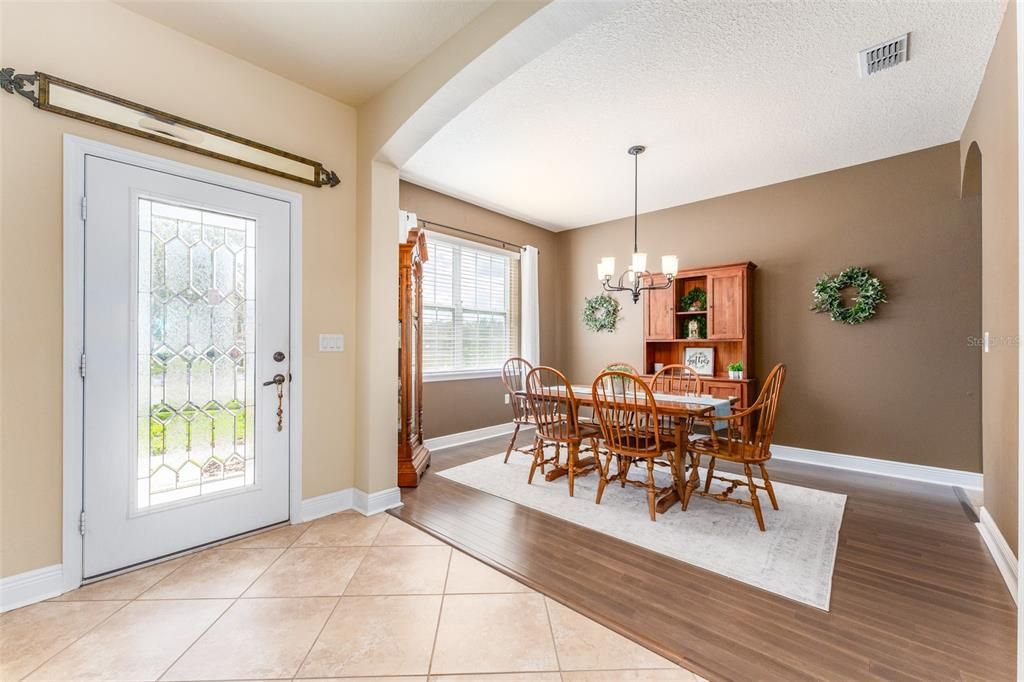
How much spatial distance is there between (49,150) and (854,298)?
5.81 m

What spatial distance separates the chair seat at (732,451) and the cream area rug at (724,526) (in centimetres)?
43

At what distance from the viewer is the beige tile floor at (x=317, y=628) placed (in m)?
1.48

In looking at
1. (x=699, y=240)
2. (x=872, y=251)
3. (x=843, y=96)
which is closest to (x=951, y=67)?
(x=843, y=96)

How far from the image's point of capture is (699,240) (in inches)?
193

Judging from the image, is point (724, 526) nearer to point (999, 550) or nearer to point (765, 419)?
point (765, 419)

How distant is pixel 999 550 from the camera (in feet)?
7.25

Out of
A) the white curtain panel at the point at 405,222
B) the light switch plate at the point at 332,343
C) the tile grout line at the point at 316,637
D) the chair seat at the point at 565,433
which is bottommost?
the tile grout line at the point at 316,637

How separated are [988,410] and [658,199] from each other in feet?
11.0

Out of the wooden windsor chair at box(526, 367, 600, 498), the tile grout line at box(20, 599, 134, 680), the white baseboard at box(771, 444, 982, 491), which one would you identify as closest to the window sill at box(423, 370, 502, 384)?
the wooden windsor chair at box(526, 367, 600, 498)

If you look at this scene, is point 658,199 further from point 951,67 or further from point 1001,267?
point 1001,267

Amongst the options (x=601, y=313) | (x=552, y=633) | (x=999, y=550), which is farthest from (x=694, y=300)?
(x=552, y=633)

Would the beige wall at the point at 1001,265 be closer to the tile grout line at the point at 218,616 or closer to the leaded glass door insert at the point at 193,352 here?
the tile grout line at the point at 218,616

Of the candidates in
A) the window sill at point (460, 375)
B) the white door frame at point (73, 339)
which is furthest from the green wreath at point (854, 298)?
the white door frame at point (73, 339)

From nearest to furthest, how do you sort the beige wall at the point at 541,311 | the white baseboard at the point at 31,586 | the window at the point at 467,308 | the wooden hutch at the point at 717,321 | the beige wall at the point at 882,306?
1. the white baseboard at the point at 31,586
2. the beige wall at the point at 882,306
3. the wooden hutch at the point at 717,321
4. the beige wall at the point at 541,311
5. the window at the point at 467,308
